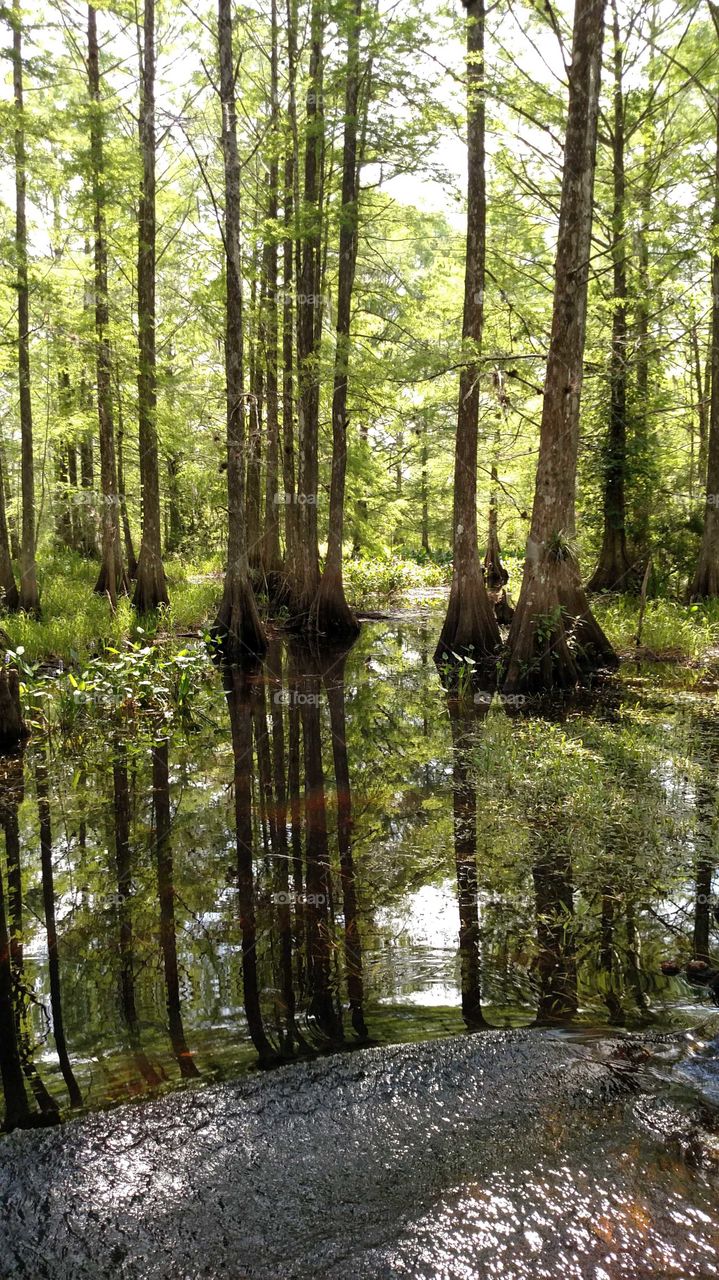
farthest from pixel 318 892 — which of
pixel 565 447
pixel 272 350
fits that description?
pixel 272 350

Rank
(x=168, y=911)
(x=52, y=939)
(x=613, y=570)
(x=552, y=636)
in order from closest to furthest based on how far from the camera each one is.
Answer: (x=52, y=939) → (x=168, y=911) → (x=552, y=636) → (x=613, y=570)

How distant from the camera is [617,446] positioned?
14016mm

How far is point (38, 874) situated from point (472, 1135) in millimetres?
3131

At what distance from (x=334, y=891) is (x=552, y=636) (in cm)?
543

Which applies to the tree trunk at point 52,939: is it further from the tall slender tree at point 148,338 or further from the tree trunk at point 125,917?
the tall slender tree at point 148,338

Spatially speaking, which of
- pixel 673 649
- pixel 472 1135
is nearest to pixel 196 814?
pixel 472 1135

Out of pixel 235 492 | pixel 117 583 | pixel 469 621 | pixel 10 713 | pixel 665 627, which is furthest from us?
pixel 117 583

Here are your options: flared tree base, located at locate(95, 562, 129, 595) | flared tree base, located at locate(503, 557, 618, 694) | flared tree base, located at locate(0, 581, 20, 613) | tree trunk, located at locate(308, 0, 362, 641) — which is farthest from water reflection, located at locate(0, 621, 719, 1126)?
flared tree base, located at locate(95, 562, 129, 595)

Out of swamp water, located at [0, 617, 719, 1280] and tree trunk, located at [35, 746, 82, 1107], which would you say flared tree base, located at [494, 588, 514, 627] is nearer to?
swamp water, located at [0, 617, 719, 1280]

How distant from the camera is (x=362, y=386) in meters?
13.2

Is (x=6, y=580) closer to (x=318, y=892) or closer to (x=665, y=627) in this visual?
(x=665, y=627)

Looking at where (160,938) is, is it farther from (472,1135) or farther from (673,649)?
(673,649)

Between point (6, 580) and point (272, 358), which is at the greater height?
point (272, 358)

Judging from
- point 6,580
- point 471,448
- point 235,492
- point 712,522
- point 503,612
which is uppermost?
point 471,448
